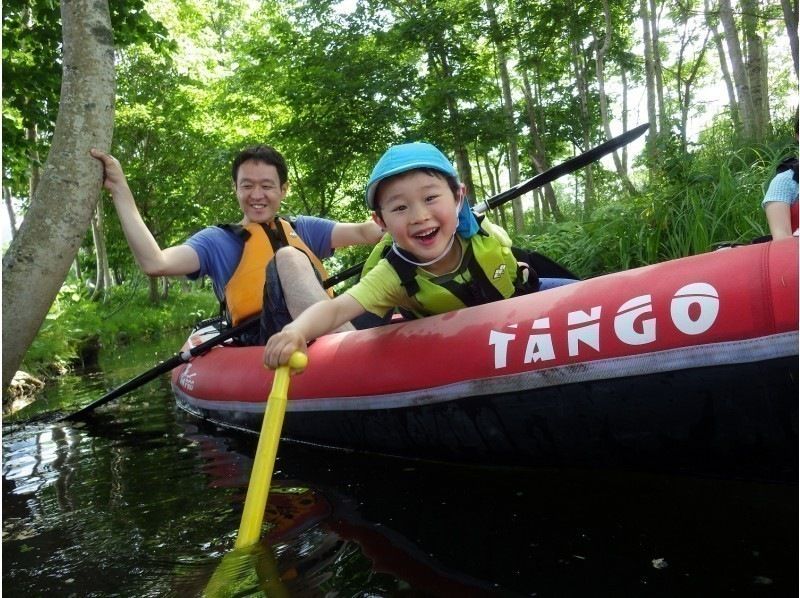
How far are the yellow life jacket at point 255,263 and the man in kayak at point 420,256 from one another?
1.18 m

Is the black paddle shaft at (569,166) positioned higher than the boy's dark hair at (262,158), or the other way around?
the boy's dark hair at (262,158)

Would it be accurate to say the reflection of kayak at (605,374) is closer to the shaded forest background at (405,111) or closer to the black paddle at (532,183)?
the black paddle at (532,183)

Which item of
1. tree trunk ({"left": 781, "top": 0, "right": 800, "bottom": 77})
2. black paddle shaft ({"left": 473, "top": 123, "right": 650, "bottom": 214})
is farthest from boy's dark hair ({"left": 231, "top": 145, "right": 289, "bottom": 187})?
tree trunk ({"left": 781, "top": 0, "right": 800, "bottom": 77})

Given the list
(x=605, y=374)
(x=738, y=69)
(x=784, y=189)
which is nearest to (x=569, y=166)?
(x=784, y=189)

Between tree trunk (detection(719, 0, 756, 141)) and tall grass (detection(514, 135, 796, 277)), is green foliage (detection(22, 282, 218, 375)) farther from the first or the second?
tree trunk (detection(719, 0, 756, 141))

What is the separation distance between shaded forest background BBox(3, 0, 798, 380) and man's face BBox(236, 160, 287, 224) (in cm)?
221

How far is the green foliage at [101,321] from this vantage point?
23.6ft

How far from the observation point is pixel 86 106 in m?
2.56

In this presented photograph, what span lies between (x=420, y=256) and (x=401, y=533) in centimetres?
99

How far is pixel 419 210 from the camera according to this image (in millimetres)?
2201

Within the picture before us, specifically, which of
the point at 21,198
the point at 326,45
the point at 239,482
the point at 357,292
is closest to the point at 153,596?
the point at 239,482

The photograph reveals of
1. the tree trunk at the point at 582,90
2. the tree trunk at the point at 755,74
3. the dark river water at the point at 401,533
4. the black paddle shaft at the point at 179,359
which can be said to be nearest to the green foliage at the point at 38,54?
the black paddle shaft at the point at 179,359

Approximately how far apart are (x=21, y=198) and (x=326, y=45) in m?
12.6

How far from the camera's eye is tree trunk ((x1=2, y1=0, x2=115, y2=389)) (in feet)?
7.79
